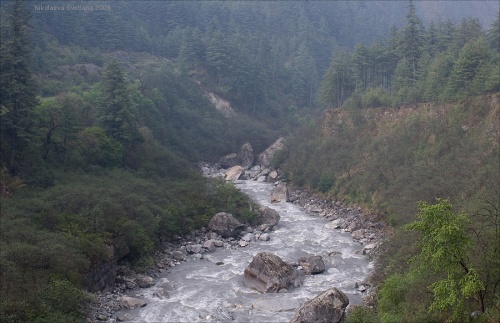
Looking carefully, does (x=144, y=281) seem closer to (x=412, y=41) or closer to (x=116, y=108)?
(x=116, y=108)

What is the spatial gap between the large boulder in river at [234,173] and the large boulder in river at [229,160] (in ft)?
13.0

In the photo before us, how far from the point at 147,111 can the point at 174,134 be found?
13.3 ft

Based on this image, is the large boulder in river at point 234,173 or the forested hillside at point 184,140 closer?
the forested hillside at point 184,140

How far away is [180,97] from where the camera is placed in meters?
69.3

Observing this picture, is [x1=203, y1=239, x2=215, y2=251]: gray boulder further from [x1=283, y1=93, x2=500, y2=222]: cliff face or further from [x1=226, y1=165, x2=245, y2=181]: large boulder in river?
[x1=226, y1=165, x2=245, y2=181]: large boulder in river

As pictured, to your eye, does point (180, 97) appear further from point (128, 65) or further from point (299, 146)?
point (299, 146)

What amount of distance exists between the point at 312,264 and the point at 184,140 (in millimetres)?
33362

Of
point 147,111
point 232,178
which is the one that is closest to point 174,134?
point 147,111

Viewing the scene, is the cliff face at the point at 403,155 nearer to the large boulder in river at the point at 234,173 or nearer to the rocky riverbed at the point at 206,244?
the rocky riverbed at the point at 206,244

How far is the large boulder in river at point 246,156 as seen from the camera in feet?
209

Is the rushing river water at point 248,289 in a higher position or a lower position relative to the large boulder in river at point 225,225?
lower

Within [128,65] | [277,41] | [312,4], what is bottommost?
[128,65]

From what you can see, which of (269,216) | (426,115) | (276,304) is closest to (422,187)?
(269,216)

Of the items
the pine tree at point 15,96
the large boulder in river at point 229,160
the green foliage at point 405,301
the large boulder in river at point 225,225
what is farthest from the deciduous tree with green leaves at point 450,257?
the large boulder in river at point 229,160
